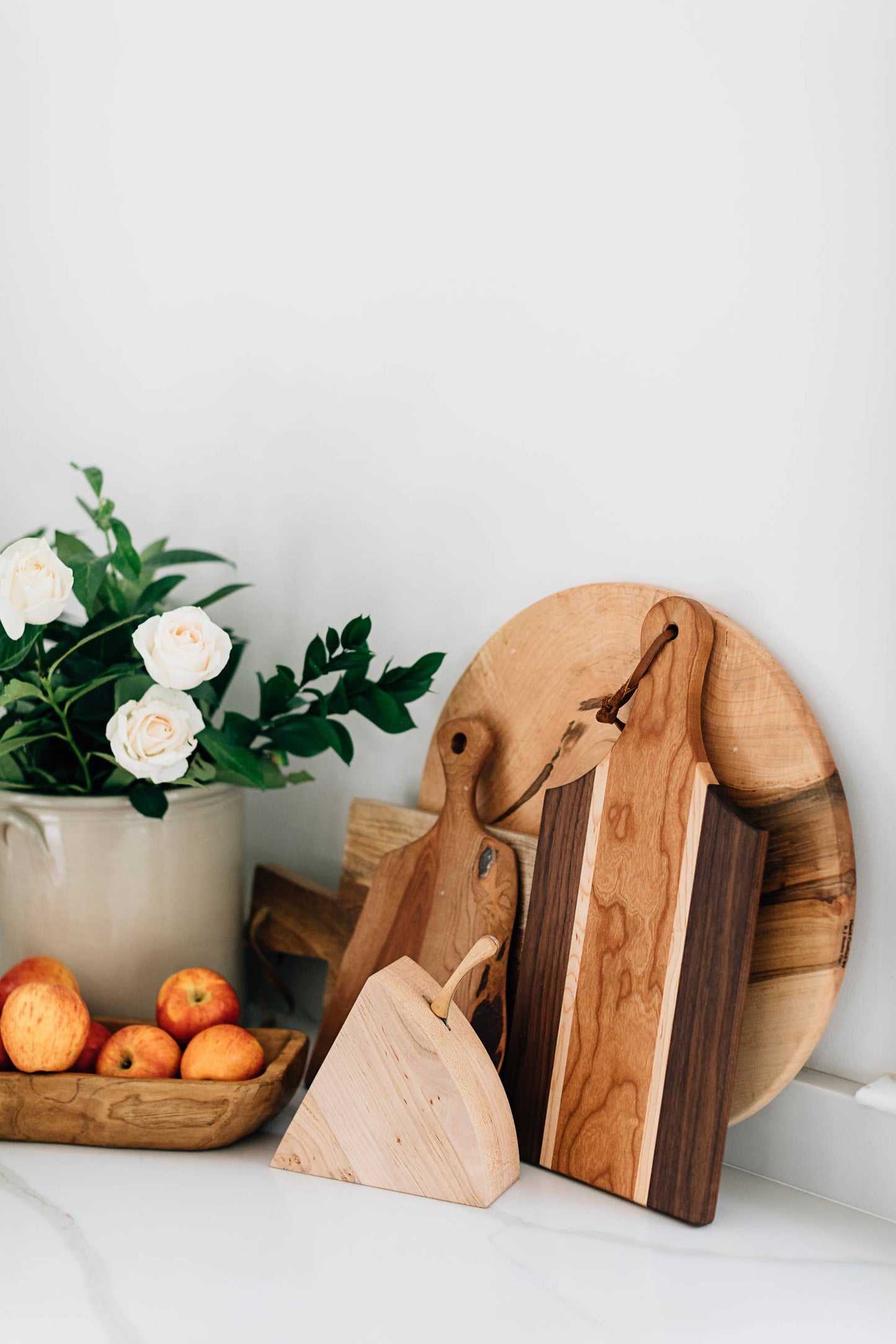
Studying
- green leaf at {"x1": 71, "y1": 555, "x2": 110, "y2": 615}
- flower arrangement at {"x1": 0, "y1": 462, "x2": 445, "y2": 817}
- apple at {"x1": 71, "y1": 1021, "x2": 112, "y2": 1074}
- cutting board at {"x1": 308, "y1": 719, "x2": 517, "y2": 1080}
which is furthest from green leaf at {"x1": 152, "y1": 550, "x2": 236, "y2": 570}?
apple at {"x1": 71, "y1": 1021, "x2": 112, "y2": 1074}

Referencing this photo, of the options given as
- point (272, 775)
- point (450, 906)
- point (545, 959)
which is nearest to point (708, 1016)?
point (545, 959)

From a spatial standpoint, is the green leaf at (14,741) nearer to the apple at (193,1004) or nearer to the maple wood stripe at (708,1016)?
the apple at (193,1004)

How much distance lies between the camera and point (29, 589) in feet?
2.88

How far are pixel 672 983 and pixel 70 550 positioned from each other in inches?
25.8

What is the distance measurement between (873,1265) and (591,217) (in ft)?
2.69

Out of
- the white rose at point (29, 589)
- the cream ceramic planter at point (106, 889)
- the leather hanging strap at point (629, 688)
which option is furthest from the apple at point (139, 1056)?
the leather hanging strap at point (629, 688)

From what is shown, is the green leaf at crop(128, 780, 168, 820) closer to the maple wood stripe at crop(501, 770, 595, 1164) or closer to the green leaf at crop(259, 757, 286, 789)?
the green leaf at crop(259, 757, 286, 789)

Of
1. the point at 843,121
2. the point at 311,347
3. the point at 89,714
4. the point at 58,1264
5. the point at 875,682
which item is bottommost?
the point at 58,1264

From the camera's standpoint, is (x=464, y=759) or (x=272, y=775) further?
(x=272, y=775)

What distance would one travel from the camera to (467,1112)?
751mm

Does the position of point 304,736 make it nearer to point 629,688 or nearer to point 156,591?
point 156,591

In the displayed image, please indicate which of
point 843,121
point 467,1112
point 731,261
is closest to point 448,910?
point 467,1112

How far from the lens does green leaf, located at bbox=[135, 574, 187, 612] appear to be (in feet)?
3.52

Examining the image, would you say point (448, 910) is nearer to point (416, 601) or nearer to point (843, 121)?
point (416, 601)
